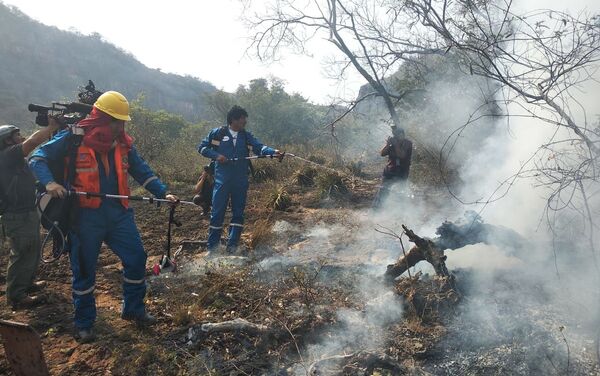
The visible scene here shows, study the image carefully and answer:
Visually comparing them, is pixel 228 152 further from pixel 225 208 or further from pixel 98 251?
pixel 98 251

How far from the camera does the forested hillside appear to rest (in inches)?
1268

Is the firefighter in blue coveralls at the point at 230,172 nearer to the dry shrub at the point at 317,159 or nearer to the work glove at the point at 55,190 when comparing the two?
the work glove at the point at 55,190

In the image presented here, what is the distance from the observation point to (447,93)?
10.4 m

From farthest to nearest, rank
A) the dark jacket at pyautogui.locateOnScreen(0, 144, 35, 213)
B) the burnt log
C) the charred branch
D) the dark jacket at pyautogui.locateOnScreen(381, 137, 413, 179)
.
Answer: the dark jacket at pyautogui.locateOnScreen(381, 137, 413, 179), the burnt log, the dark jacket at pyautogui.locateOnScreen(0, 144, 35, 213), the charred branch

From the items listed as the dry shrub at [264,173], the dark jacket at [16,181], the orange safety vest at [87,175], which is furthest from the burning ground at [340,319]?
the dry shrub at [264,173]

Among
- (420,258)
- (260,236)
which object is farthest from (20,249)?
(420,258)

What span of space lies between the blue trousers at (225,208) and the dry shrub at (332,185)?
3.55 m

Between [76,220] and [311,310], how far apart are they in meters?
2.19

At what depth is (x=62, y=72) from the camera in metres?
37.2

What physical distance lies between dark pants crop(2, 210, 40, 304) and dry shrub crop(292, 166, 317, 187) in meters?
6.40

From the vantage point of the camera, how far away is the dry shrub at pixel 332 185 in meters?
8.80

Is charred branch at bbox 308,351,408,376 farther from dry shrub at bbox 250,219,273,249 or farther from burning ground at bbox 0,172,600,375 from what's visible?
dry shrub at bbox 250,219,273,249

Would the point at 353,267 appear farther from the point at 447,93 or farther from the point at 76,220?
the point at 447,93

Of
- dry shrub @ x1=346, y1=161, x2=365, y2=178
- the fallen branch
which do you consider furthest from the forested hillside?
the fallen branch
